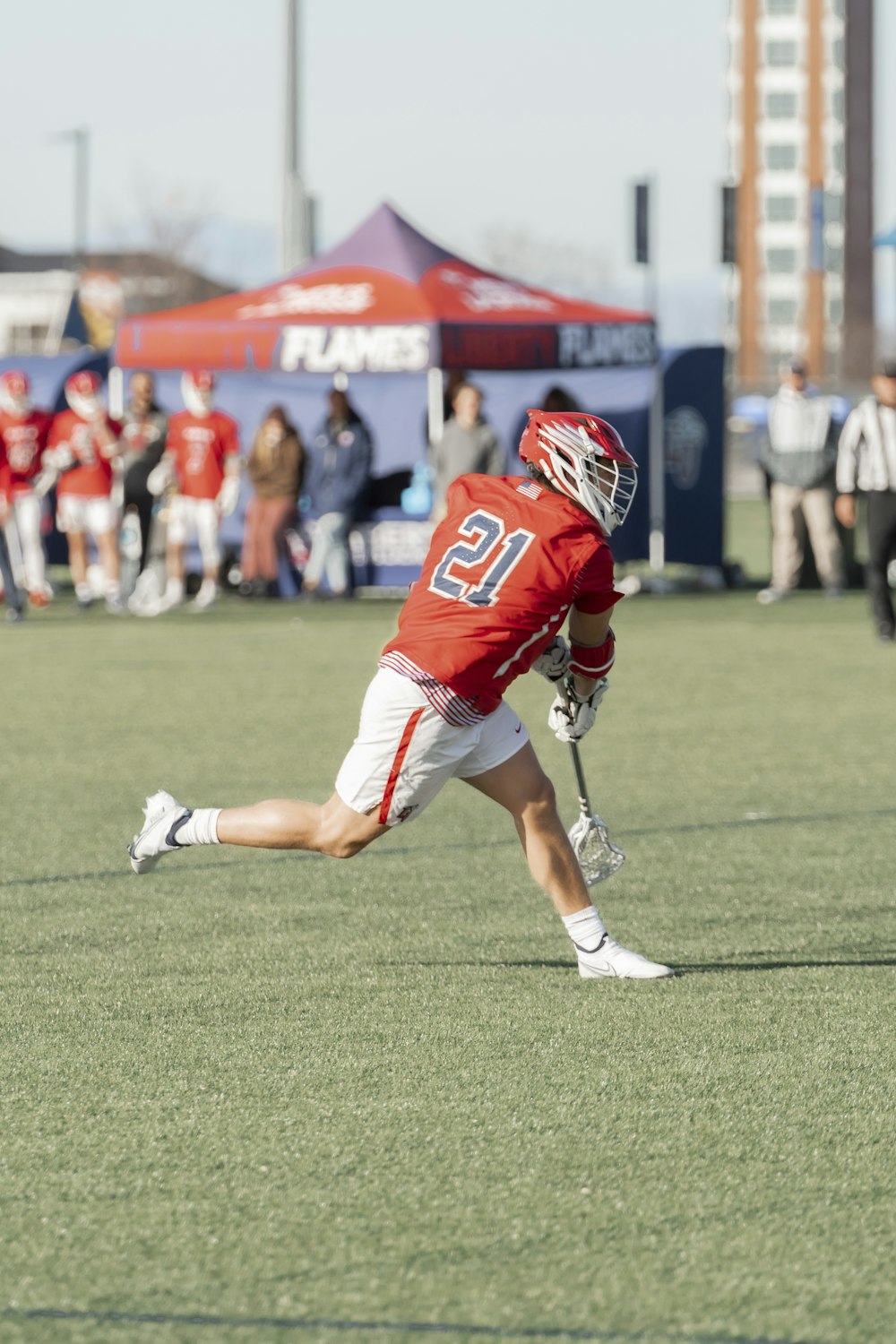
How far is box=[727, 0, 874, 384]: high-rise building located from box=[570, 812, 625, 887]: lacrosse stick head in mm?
97890

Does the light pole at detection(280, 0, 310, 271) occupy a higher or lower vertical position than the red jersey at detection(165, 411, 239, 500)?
higher

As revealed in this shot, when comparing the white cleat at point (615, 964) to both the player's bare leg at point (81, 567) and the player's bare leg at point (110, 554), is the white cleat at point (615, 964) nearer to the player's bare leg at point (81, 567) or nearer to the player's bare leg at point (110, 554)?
the player's bare leg at point (110, 554)

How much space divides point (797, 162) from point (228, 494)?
105m

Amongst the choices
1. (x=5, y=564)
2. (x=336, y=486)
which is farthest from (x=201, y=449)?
(x=5, y=564)

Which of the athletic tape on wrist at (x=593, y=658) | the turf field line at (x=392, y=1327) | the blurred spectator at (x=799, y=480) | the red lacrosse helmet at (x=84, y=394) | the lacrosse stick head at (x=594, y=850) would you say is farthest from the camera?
the blurred spectator at (x=799, y=480)

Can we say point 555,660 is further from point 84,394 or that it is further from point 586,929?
point 84,394

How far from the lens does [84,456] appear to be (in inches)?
735

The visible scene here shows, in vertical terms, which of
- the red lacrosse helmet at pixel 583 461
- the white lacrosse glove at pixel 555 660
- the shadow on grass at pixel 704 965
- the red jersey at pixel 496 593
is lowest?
the shadow on grass at pixel 704 965

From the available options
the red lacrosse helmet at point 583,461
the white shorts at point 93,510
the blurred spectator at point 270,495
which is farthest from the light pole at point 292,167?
the red lacrosse helmet at point 583,461

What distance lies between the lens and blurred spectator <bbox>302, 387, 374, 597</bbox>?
1933cm

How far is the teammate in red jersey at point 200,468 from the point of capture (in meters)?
18.6

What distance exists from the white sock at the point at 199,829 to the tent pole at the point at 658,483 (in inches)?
611

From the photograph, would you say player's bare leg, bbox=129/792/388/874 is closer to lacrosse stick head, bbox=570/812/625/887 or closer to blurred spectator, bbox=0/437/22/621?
lacrosse stick head, bbox=570/812/625/887

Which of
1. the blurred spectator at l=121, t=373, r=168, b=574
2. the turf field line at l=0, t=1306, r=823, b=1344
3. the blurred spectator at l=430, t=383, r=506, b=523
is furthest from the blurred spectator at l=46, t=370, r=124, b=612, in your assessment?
the turf field line at l=0, t=1306, r=823, b=1344
